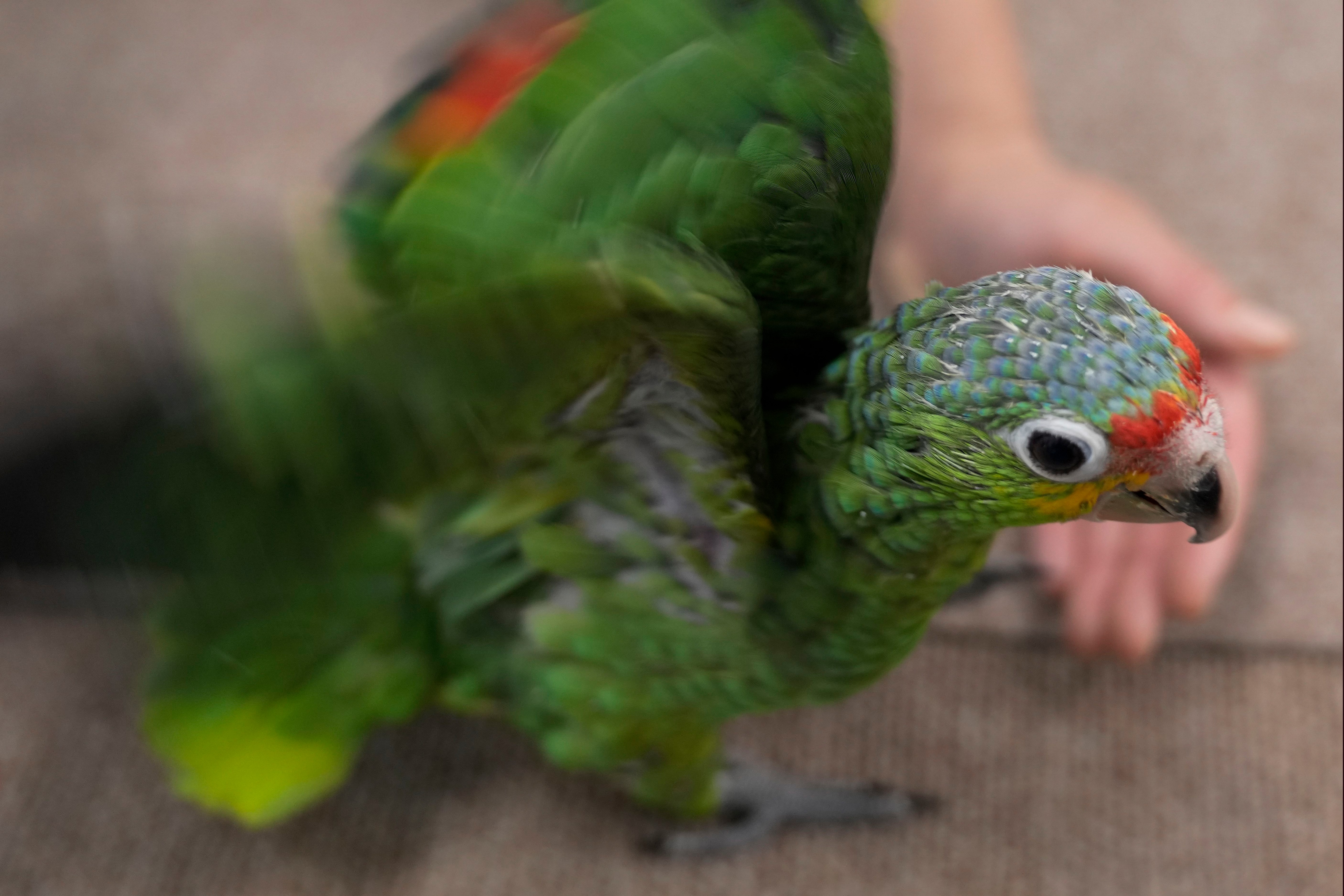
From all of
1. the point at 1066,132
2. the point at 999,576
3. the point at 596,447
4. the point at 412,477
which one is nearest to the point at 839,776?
the point at 999,576

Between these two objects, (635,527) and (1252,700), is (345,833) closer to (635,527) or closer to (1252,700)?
(635,527)

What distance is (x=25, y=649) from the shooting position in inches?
25.3

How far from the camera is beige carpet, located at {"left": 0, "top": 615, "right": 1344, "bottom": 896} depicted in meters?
0.59

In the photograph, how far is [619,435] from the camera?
1.37 feet

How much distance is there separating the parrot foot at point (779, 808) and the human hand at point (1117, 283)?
0.54ft

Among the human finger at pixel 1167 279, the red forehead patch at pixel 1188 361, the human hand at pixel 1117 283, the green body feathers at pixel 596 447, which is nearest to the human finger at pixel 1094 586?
the human hand at pixel 1117 283

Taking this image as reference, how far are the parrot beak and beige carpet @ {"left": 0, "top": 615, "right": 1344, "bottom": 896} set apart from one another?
1.09ft

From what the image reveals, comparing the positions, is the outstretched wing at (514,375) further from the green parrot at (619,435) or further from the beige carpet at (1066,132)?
the beige carpet at (1066,132)

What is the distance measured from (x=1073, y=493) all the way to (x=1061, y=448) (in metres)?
0.03

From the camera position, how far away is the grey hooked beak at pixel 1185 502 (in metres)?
0.32

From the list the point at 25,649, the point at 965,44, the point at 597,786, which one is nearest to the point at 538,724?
the point at 597,786

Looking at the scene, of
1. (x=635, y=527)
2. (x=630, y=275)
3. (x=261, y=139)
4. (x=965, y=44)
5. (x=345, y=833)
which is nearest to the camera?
(x=630, y=275)

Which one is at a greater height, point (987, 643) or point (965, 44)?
point (965, 44)

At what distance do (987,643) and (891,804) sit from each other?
0.13m
